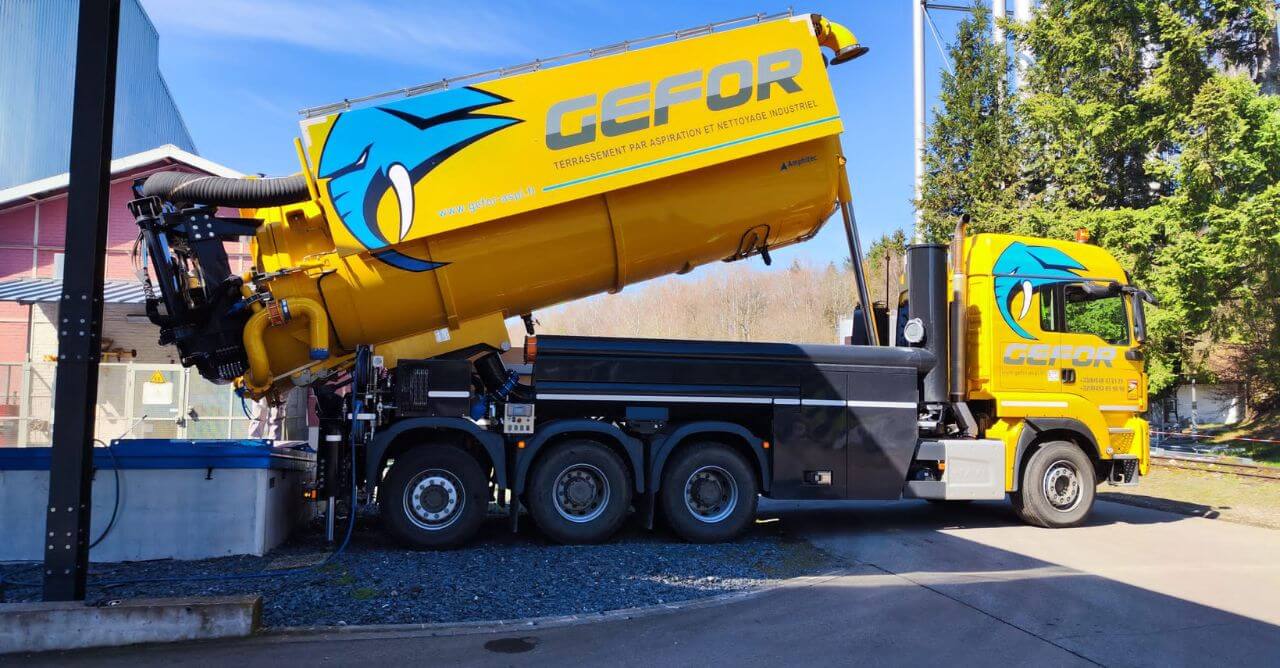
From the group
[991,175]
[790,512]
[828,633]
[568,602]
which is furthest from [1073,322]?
[991,175]

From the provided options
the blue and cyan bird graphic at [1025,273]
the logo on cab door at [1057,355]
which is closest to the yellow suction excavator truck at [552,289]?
the logo on cab door at [1057,355]

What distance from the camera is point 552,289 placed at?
786cm

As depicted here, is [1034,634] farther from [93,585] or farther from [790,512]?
[93,585]

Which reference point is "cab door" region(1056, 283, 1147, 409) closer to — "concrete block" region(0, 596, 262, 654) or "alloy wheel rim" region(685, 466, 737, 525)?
"alloy wheel rim" region(685, 466, 737, 525)

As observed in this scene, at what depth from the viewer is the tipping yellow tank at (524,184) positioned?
23.1 ft

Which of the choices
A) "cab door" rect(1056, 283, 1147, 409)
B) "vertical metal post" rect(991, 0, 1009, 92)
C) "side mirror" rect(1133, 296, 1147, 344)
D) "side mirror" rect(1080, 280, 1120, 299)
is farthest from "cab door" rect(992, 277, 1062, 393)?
"vertical metal post" rect(991, 0, 1009, 92)

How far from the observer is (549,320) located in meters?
24.2

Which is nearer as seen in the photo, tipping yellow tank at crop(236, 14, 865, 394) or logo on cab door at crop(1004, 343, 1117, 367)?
tipping yellow tank at crop(236, 14, 865, 394)

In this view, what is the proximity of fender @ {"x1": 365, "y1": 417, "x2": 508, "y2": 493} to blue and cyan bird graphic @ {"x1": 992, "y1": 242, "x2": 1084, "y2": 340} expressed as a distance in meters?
6.00

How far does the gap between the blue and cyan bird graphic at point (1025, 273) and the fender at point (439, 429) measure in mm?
6003

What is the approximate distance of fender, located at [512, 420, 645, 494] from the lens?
25.3ft

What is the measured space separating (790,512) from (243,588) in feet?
22.8

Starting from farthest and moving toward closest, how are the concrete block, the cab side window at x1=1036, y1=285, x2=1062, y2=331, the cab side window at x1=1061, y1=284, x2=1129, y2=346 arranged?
the cab side window at x1=1061, y1=284, x2=1129, y2=346, the cab side window at x1=1036, y1=285, x2=1062, y2=331, the concrete block

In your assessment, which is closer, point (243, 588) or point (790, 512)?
point (243, 588)
